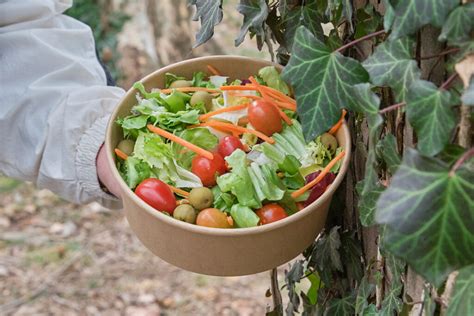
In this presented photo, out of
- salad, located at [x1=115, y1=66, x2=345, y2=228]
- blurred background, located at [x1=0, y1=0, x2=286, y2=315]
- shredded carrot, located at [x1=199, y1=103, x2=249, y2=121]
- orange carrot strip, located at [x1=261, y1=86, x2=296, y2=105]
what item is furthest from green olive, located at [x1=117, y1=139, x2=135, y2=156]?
blurred background, located at [x1=0, y1=0, x2=286, y2=315]

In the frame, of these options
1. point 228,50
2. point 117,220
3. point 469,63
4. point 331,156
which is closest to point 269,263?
point 331,156

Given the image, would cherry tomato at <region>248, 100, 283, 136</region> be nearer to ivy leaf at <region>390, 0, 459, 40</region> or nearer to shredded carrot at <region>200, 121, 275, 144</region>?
shredded carrot at <region>200, 121, 275, 144</region>

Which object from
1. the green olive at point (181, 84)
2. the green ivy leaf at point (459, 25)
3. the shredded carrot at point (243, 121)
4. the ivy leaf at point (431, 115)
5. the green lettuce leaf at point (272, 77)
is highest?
the green ivy leaf at point (459, 25)

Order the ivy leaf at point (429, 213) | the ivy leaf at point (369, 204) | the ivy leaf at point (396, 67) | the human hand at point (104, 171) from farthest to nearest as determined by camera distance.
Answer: the human hand at point (104, 171) → the ivy leaf at point (369, 204) → the ivy leaf at point (396, 67) → the ivy leaf at point (429, 213)

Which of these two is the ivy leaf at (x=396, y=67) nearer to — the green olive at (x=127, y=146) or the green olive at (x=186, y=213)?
the green olive at (x=186, y=213)

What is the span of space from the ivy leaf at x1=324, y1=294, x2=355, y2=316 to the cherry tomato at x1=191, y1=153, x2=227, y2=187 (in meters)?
0.31

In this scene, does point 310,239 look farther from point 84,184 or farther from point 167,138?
point 84,184

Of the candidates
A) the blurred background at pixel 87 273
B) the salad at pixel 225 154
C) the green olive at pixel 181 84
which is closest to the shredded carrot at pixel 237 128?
the salad at pixel 225 154

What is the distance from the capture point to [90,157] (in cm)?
128

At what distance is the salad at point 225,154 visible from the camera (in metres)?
0.91

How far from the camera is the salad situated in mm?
913

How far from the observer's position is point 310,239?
937 mm

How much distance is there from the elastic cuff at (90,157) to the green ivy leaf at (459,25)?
0.79 meters

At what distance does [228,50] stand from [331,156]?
302 centimetres
